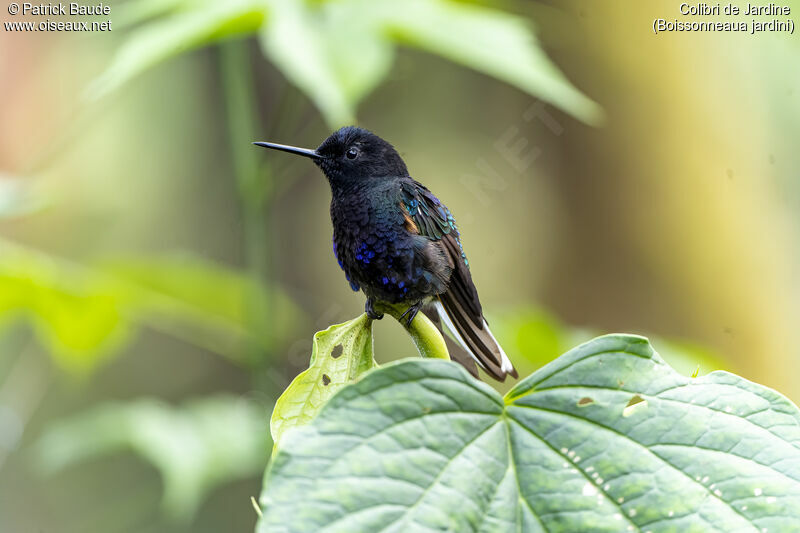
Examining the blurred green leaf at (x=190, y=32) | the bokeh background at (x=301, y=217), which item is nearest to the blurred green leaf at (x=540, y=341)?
the bokeh background at (x=301, y=217)

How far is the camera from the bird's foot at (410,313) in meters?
0.89

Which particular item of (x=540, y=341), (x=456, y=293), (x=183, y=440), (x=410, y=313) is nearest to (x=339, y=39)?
(x=540, y=341)

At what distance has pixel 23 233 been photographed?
4098mm

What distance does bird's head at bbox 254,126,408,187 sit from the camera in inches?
47.1

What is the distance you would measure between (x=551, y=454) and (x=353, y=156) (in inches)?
25.4

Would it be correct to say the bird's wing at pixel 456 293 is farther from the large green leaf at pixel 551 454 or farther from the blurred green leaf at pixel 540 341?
the blurred green leaf at pixel 540 341

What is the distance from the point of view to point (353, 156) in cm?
121

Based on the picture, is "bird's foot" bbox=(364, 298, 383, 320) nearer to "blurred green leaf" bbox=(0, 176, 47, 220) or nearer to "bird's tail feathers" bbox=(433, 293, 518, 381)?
"bird's tail feathers" bbox=(433, 293, 518, 381)

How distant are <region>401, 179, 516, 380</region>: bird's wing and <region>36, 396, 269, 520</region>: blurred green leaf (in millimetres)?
1278

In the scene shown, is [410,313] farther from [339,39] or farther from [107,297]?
[107,297]

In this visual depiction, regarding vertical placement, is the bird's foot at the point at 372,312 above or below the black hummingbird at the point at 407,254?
below

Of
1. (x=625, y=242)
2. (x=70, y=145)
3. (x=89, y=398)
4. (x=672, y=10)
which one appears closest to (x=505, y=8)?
(x=672, y=10)

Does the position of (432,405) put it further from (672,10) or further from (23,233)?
(23,233)

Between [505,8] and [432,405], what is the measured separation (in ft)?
8.77
